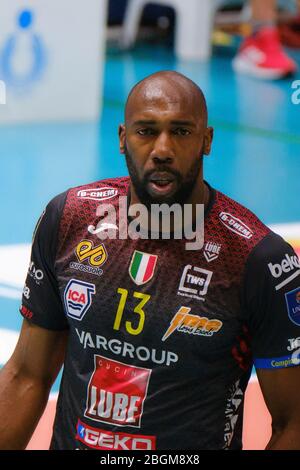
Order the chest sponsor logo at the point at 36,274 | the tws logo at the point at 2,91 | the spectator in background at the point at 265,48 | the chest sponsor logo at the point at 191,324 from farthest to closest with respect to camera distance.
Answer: the spectator in background at the point at 265,48
the tws logo at the point at 2,91
the chest sponsor logo at the point at 36,274
the chest sponsor logo at the point at 191,324

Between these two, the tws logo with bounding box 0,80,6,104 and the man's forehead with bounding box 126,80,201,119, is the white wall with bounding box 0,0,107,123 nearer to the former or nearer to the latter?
the tws logo with bounding box 0,80,6,104

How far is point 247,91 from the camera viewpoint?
34.1 ft

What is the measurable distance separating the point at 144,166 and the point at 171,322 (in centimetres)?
41

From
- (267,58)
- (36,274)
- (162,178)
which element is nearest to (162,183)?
(162,178)

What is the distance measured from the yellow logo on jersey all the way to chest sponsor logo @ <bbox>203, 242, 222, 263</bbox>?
0.27 m

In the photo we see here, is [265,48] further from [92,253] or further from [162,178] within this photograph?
[162,178]

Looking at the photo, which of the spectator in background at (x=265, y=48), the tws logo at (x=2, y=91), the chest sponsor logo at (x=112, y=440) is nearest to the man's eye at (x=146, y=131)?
the chest sponsor logo at (x=112, y=440)

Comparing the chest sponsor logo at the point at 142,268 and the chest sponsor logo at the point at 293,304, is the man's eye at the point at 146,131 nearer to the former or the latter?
the chest sponsor logo at the point at 142,268

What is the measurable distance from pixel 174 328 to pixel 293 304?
1.02 feet

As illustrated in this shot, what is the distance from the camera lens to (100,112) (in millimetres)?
9141

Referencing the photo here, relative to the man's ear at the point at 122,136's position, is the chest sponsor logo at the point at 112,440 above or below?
below

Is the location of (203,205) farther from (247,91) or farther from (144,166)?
(247,91)

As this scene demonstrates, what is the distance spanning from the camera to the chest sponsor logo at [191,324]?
2.76 m
